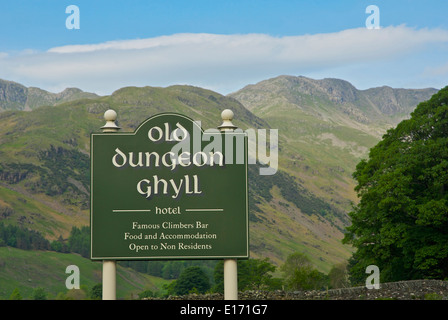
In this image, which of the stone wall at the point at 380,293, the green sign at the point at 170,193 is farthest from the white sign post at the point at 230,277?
the stone wall at the point at 380,293

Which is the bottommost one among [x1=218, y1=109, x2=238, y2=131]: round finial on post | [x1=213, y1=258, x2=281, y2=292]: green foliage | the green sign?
[x1=213, y1=258, x2=281, y2=292]: green foliage

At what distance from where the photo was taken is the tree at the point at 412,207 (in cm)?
2933

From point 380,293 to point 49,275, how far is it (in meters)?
168

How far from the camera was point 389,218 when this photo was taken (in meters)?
30.5

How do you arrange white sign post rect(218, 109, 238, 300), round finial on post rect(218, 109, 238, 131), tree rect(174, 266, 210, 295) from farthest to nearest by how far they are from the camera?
1. tree rect(174, 266, 210, 295)
2. round finial on post rect(218, 109, 238, 131)
3. white sign post rect(218, 109, 238, 300)

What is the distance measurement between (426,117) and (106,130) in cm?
2291

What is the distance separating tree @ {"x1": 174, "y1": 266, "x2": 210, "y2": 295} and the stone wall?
221ft

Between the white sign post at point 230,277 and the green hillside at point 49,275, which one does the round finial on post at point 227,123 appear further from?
the green hillside at point 49,275

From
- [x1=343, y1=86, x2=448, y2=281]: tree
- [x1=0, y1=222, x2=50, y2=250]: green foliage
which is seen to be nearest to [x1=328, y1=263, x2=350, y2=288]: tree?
[x1=343, y1=86, x2=448, y2=281]: tree

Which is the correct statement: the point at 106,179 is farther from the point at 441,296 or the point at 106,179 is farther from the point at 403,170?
the point at 403,170

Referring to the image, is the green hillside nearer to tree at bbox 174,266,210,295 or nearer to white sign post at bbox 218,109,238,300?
tree at bbox 174,266,210,295

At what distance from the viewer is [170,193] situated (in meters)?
15.4

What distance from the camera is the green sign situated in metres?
15.3

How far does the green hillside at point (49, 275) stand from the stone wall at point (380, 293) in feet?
479
